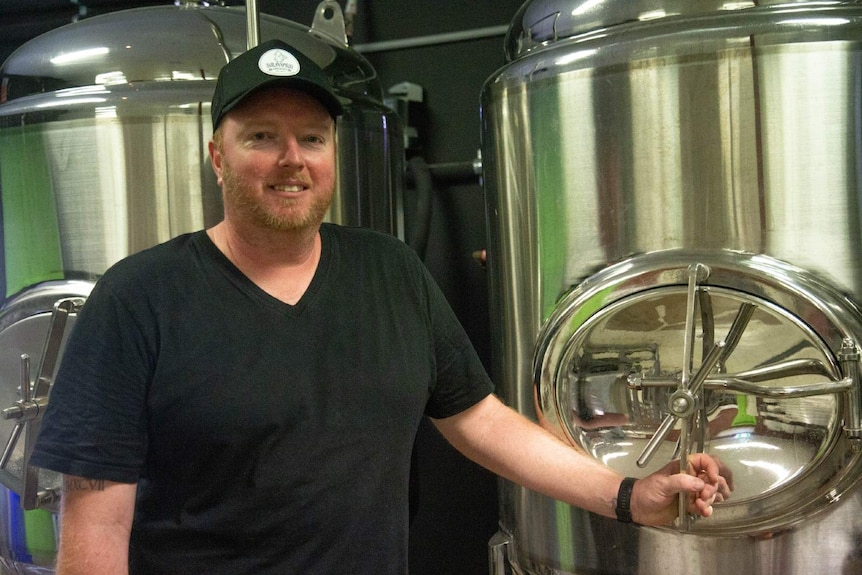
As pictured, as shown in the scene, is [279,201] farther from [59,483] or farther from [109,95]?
[59,483]

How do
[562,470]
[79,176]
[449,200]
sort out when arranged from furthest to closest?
[449,200] < [79,176] < [562,470]

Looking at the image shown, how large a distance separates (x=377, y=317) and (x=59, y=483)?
822 mm

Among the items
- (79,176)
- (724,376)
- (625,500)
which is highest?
(79,176)

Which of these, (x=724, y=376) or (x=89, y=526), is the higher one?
(x=724, y=376)

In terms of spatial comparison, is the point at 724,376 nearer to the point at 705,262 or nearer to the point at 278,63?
the point at 705,262

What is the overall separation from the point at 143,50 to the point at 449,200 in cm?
98

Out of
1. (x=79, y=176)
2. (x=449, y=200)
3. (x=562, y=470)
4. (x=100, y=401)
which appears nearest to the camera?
(x=100, y=401)

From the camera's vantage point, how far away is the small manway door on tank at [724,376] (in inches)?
56.3

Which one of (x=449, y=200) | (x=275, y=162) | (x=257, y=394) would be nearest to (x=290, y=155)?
(x=275, y=162)

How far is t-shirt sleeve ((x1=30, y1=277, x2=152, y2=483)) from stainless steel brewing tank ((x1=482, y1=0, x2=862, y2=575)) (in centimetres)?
72

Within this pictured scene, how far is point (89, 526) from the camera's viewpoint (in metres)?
1.15

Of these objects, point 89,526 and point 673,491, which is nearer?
point 89,526

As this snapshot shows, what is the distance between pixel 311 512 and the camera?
125 centimetres

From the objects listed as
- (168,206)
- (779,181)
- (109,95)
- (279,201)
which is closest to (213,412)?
(279,201)
